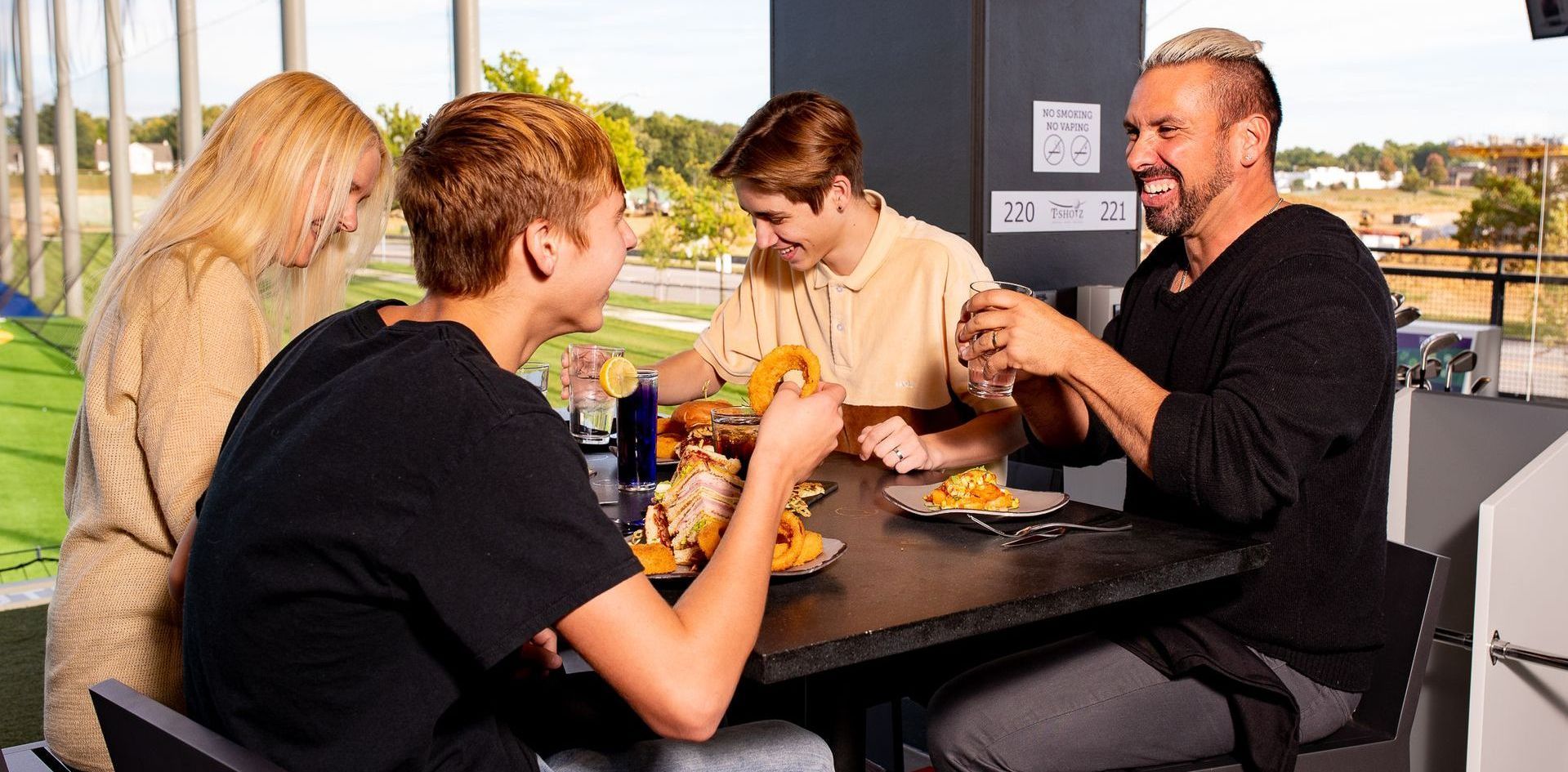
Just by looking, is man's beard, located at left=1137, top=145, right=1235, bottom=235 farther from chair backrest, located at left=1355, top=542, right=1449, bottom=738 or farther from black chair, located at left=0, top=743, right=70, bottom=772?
black chair, located at left=0, top=743, right=70, bottom=772

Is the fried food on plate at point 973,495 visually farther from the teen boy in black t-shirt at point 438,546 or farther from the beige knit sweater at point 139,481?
the beige knit sweater at point 139,481

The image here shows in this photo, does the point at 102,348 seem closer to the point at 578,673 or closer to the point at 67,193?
A: the point at 578,673

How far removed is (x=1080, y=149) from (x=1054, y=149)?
0.13 meters

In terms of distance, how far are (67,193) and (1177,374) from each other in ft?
13.3

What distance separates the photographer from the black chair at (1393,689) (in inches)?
70.4

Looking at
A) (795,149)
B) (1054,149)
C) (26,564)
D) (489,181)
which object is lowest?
(26,564)

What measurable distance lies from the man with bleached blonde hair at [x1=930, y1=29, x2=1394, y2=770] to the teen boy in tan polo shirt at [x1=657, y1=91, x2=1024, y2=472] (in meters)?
0.59

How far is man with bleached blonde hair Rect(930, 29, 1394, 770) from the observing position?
1743mm

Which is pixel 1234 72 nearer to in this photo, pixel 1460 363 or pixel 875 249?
pixel 875 249

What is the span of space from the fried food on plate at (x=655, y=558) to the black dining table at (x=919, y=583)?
0.03 meters

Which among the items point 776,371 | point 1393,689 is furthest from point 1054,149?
point 1393,689

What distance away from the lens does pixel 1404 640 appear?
194 centimetres

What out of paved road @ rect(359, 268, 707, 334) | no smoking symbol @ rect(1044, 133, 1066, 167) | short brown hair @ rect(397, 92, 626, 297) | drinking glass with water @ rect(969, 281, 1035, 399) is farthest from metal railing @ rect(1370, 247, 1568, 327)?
short brown hair @ rect(397, 92, 626, 297)

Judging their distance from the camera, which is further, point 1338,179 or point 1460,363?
point 1338,179
